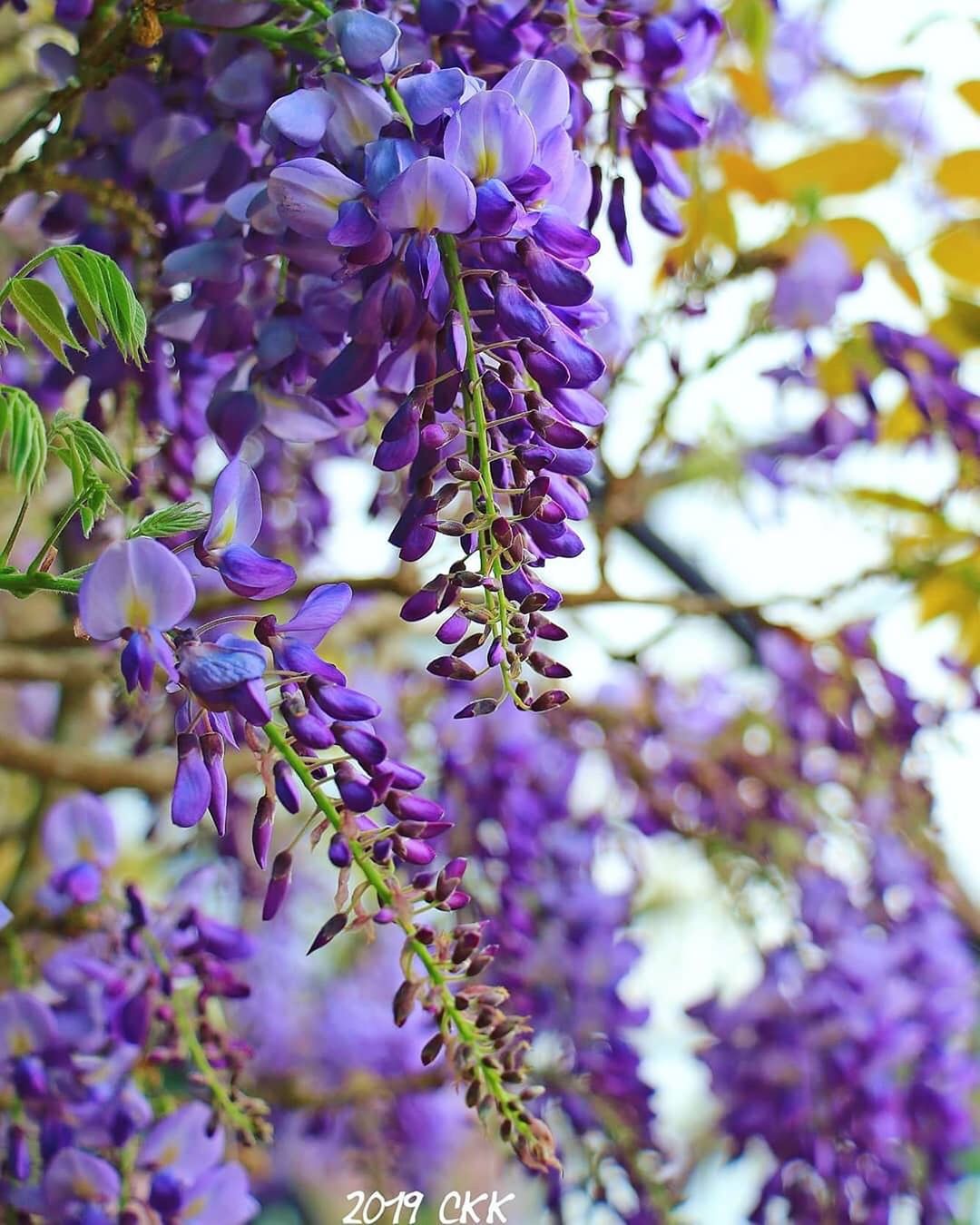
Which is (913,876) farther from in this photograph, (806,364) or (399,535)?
(399,535)

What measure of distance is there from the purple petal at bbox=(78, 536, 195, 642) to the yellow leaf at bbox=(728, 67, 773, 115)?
2.36 ft

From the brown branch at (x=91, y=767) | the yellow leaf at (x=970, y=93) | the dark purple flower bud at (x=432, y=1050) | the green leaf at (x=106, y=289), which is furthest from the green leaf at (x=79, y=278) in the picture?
the yellow leaf at (x=970, y=93)

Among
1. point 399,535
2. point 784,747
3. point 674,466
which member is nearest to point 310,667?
point 399,535

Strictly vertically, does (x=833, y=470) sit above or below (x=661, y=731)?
above

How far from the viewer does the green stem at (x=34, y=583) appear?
32 centimetres

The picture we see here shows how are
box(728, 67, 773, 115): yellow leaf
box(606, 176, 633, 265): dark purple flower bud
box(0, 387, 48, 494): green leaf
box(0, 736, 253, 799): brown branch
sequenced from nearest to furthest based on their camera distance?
box(0, 387, 48, 494): green leaf < box(606, 176, 633, 265): dark purple flower bud < box(0, 736, 253, 799): brown branch < box(728, 67, 773, 115): yellow leaf

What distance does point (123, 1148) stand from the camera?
0.56 meters

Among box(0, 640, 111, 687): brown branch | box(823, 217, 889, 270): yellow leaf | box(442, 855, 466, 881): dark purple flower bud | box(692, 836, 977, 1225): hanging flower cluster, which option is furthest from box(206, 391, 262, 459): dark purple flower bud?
box(692, 836, 977, 1225): hanging flower cluster

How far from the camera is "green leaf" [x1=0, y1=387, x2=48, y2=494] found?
0.29 meters

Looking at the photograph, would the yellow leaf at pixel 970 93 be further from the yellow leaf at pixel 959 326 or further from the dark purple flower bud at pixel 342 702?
the dark purple flower bud at pixel 342 702

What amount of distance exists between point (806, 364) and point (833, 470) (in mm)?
202

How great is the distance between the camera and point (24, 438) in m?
0.30

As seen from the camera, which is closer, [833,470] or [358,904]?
[358,904]

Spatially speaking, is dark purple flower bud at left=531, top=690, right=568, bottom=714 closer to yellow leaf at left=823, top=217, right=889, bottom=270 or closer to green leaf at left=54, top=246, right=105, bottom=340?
green leaf at left=54, top=246, right=105, bottom=340
